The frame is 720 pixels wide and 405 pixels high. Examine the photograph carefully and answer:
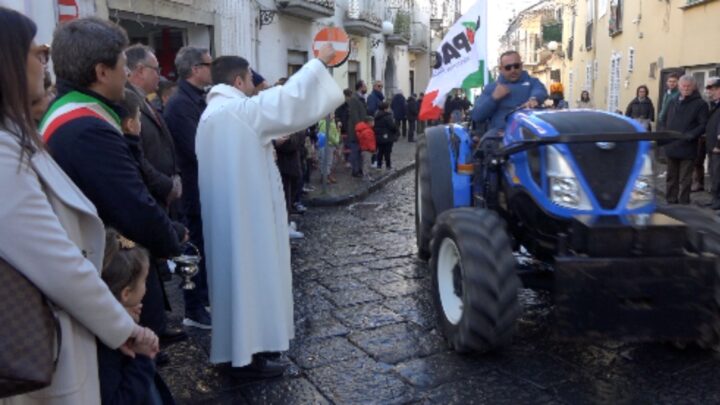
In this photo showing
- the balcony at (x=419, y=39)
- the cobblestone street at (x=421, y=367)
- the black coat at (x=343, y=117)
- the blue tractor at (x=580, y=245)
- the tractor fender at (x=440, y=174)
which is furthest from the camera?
the balcony at (x=419, y=39)

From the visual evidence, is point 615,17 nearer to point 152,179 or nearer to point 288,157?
point 288,157


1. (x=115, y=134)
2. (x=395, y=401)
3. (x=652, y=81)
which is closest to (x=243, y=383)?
(x=395, y=401)

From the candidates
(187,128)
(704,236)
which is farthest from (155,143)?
(704,236)

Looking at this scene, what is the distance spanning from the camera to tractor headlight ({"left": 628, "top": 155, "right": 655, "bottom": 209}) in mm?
3613

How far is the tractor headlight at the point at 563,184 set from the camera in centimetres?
358

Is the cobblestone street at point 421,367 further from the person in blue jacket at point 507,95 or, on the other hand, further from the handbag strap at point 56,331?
the handbag strap at point 56,331

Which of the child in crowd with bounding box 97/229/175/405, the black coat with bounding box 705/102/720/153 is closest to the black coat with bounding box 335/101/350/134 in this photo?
the black coat with bounding box 705/102/720/153

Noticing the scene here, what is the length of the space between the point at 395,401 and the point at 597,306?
1.14 meters

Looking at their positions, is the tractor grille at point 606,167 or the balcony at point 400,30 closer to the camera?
the tractor grille at point 606,167

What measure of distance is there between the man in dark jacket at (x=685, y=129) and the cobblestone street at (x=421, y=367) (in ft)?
15.7

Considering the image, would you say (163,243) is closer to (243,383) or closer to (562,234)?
(243,383)

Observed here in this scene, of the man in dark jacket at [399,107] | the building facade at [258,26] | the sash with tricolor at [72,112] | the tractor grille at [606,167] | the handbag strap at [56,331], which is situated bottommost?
the handbag strap at [56,331]

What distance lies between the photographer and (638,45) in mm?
16500

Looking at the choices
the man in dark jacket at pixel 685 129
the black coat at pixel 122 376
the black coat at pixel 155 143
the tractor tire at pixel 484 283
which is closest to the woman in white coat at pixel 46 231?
the black coat at pixel 122 376
